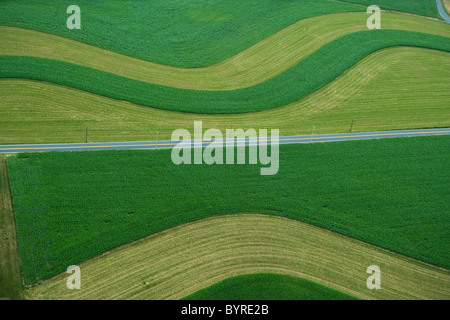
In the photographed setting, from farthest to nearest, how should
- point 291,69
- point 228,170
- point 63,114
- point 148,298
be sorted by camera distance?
1. point 291,69
2. point 63,114
3. point 228,170
4. point 148,298

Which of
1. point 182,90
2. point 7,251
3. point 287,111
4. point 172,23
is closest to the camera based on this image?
point 7,251

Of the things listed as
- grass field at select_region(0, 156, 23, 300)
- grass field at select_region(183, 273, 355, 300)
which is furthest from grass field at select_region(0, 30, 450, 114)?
grass field at select_region(183, 273, 355, 300)

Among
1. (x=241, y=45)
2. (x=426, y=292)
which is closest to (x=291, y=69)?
(x=241, y=45)

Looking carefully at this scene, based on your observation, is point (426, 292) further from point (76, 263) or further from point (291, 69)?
point (291, 69)

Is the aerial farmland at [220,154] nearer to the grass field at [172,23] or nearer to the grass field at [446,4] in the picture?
the grass field at [172,23]

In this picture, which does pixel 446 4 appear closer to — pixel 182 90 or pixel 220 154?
pixel 182 90

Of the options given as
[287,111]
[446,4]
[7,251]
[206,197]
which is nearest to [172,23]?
[287,111]
